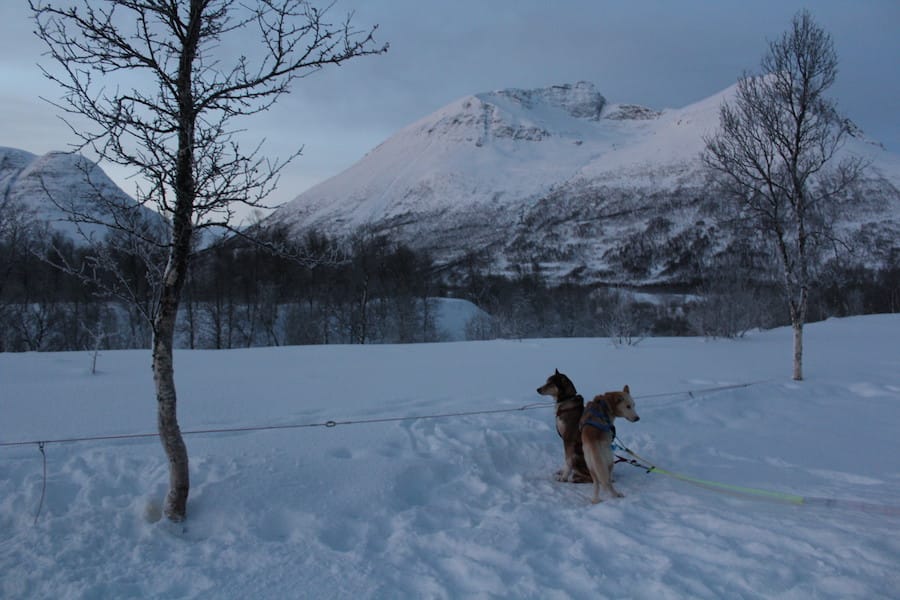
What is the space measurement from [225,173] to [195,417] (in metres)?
4.95

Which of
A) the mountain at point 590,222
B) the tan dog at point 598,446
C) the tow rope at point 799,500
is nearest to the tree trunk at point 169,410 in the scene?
the tan dog at point 598,446

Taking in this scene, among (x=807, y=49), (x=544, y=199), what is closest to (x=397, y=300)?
(x=807, y=49)

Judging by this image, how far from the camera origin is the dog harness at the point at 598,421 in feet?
19.2

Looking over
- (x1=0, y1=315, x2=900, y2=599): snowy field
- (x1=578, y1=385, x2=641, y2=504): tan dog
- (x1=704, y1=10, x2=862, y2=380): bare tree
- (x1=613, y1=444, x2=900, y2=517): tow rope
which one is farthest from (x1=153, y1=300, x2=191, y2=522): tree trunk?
(x1=704, y1=10, x2=862, y2=380): bare tree

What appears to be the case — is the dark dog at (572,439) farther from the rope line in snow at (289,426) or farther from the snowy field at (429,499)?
the rope line in snow at (289,426)

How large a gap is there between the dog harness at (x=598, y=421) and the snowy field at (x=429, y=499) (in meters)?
0.81

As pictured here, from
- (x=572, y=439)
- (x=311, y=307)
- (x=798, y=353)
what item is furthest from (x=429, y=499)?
(x=311, y=307)

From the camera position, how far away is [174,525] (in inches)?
194

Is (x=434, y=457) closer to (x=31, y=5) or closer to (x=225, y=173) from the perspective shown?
(x=225, y=173)

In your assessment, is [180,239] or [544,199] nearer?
[180,239]

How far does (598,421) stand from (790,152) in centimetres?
1103

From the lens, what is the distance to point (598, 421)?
588 centimetres

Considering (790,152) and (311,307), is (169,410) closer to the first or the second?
(790,152)

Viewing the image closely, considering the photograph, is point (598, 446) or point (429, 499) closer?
point (598, 446)
